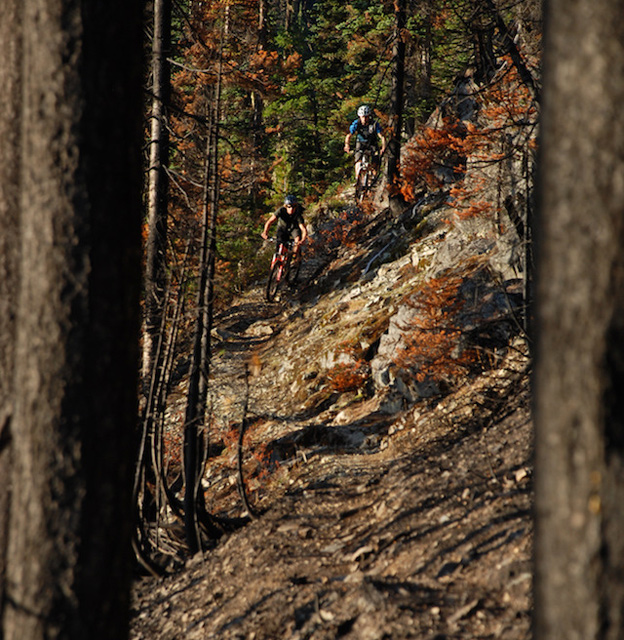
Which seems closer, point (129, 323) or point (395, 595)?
point (129, 323)

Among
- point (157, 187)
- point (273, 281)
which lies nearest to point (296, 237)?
point (273, 281)

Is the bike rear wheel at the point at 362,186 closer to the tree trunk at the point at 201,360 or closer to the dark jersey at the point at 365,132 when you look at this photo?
the dark jersey at the point at 365,132

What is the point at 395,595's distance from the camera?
4.15 meters

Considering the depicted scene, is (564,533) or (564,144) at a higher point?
(564,144)

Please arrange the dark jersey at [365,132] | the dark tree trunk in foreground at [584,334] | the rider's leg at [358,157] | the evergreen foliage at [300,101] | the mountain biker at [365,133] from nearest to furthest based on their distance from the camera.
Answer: the dark tree trunk in foreground at [584,334] → the mountain biker at [365,133] → the dark jersey at [365,132] → the rider's leg at [358,157] → the evergreen foliage at [300,101]

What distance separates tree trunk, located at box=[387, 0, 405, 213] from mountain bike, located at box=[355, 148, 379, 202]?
2.81 ft

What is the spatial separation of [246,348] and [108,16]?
11.9 meters

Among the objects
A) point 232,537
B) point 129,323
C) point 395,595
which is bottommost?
point 232,537

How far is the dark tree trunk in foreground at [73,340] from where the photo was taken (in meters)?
2.60

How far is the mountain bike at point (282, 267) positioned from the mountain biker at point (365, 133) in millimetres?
3138

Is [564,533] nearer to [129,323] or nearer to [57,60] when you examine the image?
[129,323]

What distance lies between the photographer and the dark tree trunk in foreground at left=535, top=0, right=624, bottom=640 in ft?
5.90

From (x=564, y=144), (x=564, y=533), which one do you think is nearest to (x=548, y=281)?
(x=564, y=144)

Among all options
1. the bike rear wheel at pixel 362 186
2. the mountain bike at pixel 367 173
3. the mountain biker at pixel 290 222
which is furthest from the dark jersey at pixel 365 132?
the mountain biker at pixel 290 222
